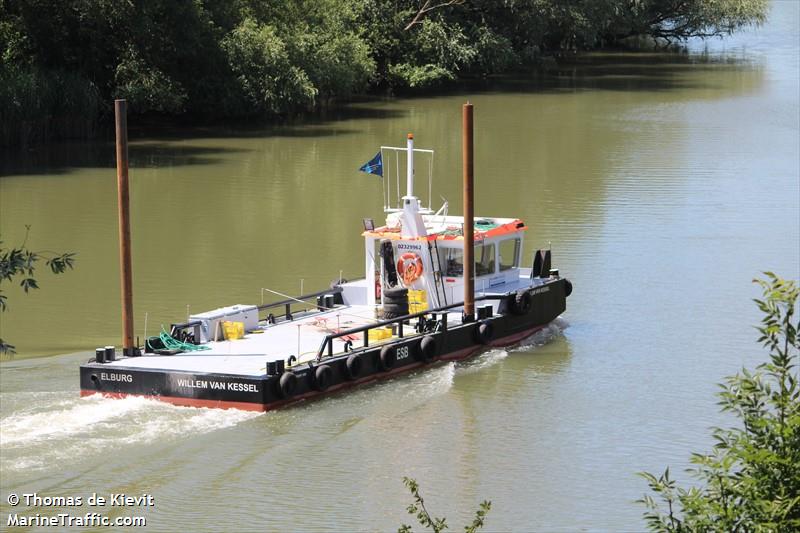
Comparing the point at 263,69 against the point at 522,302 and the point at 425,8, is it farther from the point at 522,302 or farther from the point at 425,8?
the point at 522,302

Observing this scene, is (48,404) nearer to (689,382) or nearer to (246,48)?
(689,382)

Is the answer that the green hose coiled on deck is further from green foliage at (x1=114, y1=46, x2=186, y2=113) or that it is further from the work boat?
green foliage at (x1=114, y1=46, x2=186, y2=113)

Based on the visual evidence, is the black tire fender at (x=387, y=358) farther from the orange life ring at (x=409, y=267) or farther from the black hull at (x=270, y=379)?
the orange life ring at (x=409, y=267)

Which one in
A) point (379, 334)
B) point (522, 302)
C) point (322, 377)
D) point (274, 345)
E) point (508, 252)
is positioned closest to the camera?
point (322, 377)

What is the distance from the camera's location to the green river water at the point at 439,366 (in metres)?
17.3

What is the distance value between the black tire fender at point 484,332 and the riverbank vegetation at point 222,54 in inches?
1014

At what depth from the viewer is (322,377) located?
2005 centimetres

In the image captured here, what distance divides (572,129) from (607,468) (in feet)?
113

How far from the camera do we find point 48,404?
1928 centimetres

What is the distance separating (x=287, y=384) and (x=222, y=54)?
3299 centimetres

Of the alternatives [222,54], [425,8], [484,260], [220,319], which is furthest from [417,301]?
[425,8]

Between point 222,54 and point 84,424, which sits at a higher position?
point 222,54

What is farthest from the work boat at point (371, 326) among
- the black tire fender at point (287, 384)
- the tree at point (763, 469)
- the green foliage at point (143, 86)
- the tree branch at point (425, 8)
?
the tree branch at point (425, 8)

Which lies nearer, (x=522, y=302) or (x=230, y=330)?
(x=230, y=330)
